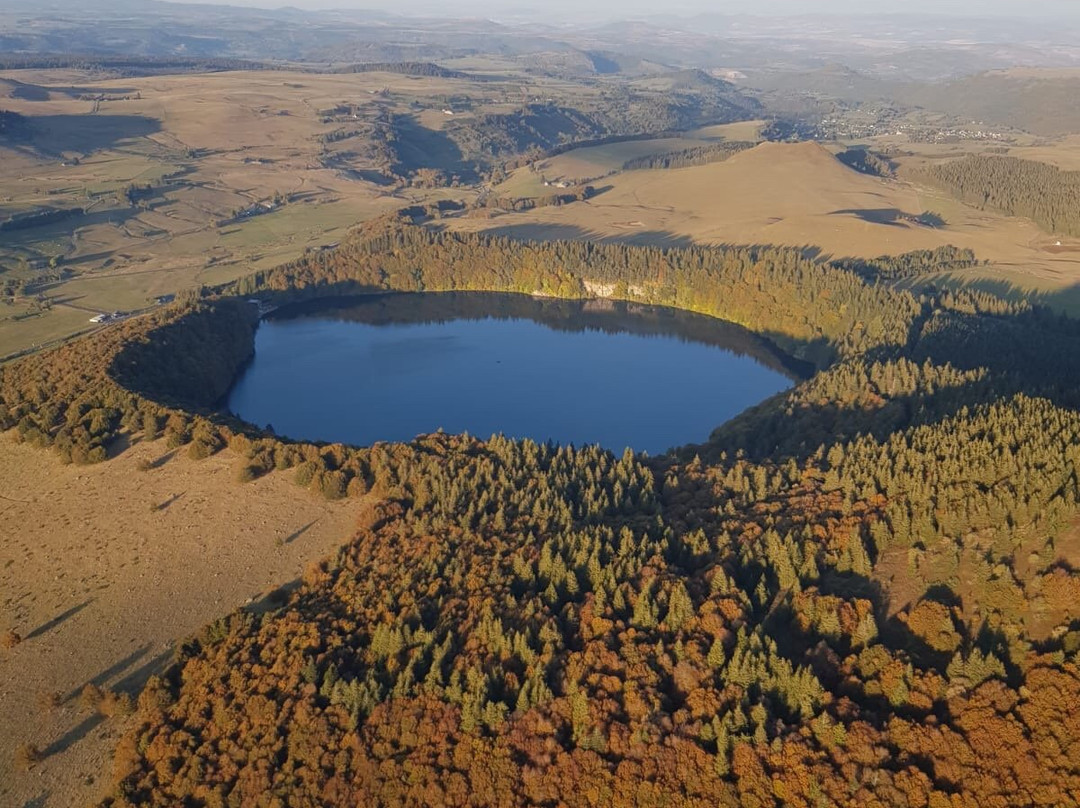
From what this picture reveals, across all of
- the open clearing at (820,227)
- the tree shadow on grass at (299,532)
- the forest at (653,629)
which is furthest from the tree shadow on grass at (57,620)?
the open clearing at (820,227)

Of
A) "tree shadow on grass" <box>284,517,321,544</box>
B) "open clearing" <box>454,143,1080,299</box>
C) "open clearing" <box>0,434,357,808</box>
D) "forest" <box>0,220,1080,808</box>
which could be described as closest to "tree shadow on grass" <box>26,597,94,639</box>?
"open clearing" <box>0,434,357,808</box>

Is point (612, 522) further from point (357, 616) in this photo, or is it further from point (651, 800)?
point (651, 800)

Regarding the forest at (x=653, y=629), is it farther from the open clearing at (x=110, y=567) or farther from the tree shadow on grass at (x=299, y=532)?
the tree shadow on grass at (x=299, y=532)

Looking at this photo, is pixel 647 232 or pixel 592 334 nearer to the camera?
pixel 592 334

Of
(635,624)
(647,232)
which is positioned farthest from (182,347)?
(647,232)

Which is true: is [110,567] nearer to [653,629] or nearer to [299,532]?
[299,532]
